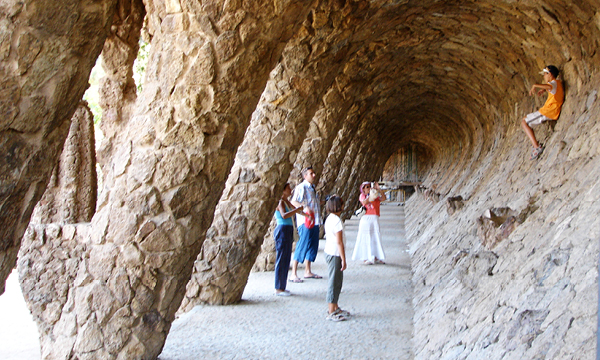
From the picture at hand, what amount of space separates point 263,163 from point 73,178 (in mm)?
2852

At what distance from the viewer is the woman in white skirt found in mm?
9117

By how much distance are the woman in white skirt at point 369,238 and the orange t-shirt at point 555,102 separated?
3066 millimetres

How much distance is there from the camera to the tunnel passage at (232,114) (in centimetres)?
413

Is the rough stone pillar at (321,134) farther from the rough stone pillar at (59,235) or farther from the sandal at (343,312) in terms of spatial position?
the rough stone pillar at (59,235)

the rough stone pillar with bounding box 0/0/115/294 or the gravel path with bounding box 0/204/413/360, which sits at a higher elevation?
the rough stone pillar with bounding box 0/0/115/294

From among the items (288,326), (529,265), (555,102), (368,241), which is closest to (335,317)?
(288,326)

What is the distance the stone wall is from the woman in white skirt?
104 centimetres

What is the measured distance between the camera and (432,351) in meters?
4.17

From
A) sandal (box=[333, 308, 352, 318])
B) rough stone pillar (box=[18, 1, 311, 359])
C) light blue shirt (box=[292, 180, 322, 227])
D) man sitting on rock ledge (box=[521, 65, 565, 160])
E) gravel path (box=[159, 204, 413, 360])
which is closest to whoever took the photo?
rough stone pillar (box=[18, 1, 311, 359])

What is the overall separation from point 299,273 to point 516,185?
3.39 m

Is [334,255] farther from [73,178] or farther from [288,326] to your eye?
[73,178]

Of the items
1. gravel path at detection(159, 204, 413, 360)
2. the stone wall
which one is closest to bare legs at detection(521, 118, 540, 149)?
the stone wall

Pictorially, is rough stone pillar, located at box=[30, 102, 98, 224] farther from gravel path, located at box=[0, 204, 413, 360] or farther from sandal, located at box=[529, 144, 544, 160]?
sandal, located at box=[529, 144, 544, 160]

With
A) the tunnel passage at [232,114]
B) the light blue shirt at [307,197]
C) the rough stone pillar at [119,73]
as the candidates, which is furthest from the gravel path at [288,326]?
the rough stone pillar at [119,73]
